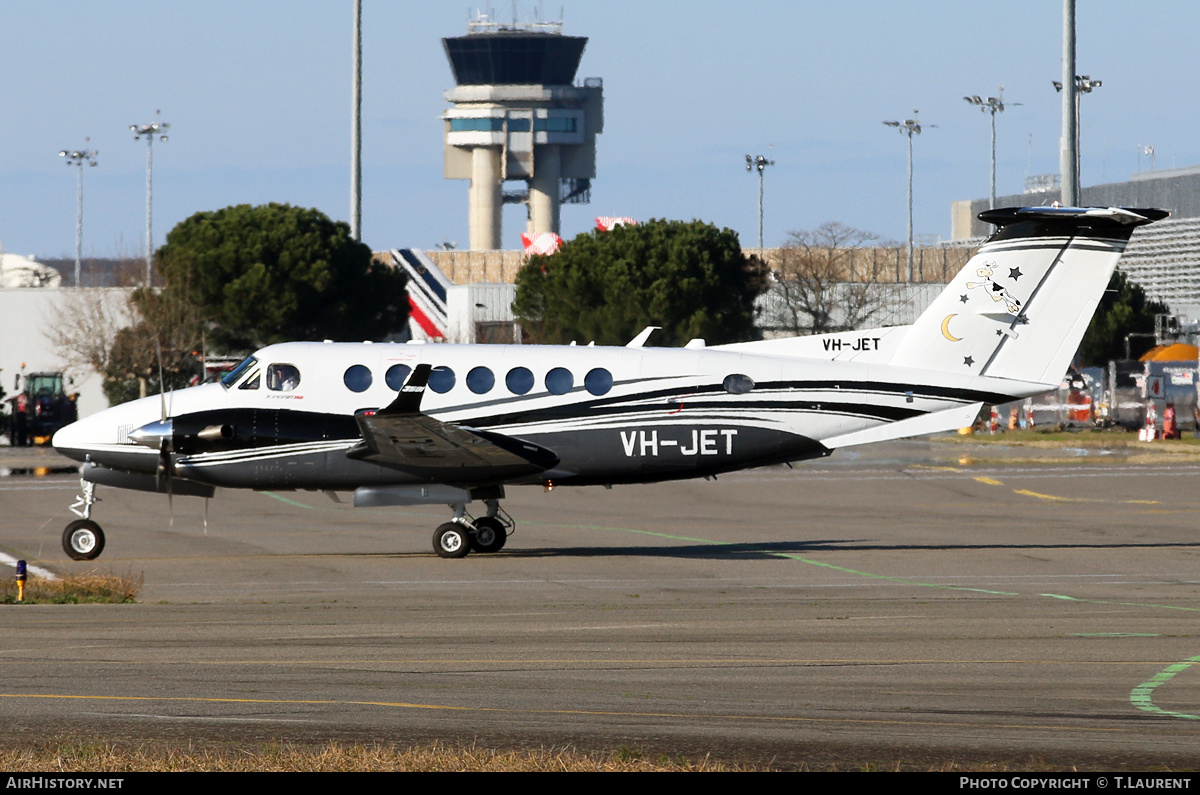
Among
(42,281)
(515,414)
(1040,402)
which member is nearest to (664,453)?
(515,414)

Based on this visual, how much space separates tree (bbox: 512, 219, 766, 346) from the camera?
6969 cm

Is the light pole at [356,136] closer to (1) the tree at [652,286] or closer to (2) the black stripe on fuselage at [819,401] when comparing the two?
(1) the tree at [652,286]

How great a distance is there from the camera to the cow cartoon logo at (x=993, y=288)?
20.2 metres

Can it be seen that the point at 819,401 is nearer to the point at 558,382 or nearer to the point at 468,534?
the point at 558,382

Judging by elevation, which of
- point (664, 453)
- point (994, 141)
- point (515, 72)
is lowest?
point (664, 453)

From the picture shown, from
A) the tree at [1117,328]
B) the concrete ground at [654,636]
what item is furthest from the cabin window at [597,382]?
the tree at [1117,328]

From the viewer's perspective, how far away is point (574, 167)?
5945 inches

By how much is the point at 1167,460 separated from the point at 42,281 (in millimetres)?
68931

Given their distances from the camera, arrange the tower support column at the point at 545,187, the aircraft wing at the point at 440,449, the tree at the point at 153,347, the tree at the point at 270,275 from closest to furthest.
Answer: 1. the aircraft wing at the point at 440,449
2. the tree at the point at 153,347
3. the tree at the point at 270,275
4. the tower support column at the point at 545,187

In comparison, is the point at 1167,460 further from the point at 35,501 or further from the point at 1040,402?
the point at 35,501

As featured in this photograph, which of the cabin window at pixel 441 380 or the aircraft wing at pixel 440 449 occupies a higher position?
the cabin window at pixel 441 380

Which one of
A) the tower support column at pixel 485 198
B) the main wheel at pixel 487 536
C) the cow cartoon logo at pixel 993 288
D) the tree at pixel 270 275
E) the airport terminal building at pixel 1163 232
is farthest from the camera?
the tower support column at pixel 485 198

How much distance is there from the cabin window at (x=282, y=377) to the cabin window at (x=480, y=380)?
2.42 metres

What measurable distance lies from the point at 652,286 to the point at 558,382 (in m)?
49.9
